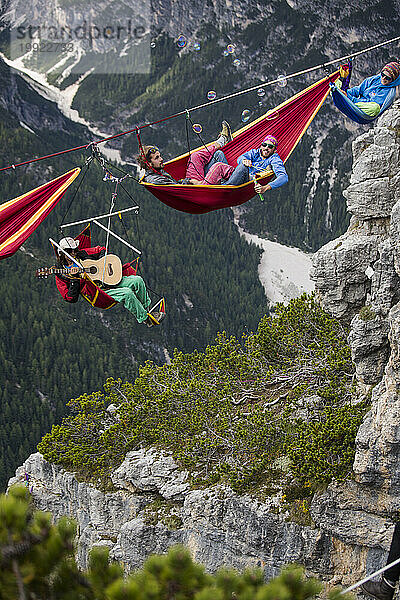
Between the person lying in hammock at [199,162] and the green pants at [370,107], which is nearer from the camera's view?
the person lying in hammock at [199,162]

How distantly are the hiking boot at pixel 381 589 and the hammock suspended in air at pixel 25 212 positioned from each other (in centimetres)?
751

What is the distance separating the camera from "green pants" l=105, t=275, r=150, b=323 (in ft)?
38.7

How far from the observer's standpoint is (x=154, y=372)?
840 inches

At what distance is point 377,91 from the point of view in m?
11.9

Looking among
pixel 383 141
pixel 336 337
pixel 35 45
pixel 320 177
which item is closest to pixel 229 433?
pixel 336 337

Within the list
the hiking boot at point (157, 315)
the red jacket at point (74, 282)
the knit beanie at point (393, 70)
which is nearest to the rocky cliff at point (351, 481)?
the knit beanie at point (393, 70)

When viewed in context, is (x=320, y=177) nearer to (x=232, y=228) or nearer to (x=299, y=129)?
(x=232, y=228)

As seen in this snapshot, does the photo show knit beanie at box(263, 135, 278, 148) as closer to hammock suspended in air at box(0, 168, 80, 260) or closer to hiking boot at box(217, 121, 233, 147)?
hiking boot at box(217, 121, 233, 147)

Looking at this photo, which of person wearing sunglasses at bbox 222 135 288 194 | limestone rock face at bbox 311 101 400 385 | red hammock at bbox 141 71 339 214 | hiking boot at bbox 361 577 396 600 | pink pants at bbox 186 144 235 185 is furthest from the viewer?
limestone rock face at bbox 311 101 400 385

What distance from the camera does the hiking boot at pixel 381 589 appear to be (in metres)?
10.3

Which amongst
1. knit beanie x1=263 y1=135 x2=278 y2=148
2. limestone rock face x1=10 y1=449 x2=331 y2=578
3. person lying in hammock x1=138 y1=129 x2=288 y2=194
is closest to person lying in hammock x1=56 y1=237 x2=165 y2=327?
person lying in hammock x1=138 y1=129 x2=288 y2=194

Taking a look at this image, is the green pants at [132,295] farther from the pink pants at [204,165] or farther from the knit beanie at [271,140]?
the knit beanie at [271,140]

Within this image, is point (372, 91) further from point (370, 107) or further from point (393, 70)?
point (393, 70)

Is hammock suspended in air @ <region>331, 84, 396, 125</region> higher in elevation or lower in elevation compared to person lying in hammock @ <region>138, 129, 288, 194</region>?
higher
